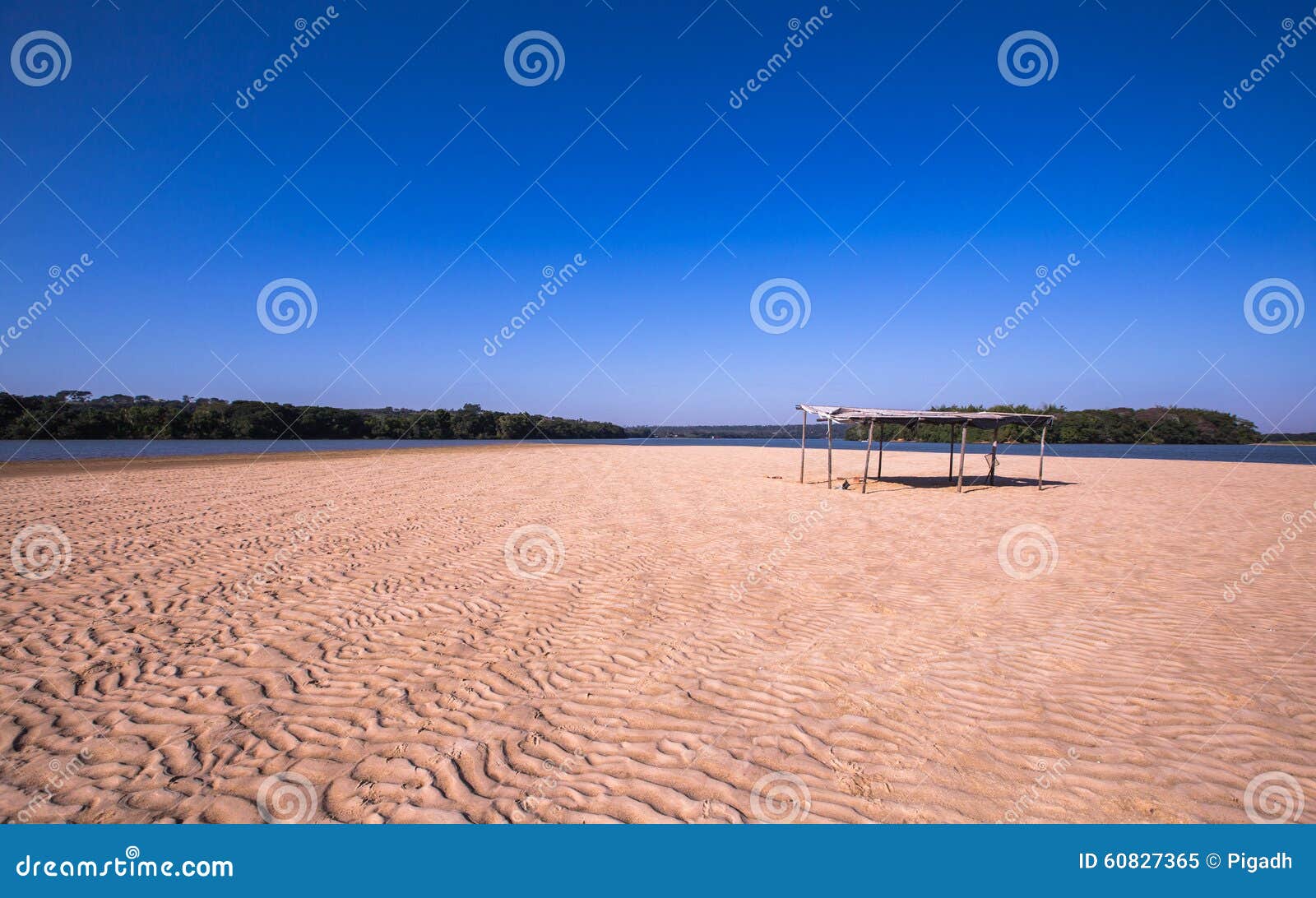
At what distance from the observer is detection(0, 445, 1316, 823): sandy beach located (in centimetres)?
313

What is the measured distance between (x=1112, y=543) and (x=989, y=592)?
519cm

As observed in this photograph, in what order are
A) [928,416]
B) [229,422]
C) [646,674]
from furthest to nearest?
[229,422] < [928,416] < [646,674]

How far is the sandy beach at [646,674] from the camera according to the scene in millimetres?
3133

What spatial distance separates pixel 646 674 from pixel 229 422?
262 ft

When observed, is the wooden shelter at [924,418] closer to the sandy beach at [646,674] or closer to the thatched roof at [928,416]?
the thatched roof at [928,416]

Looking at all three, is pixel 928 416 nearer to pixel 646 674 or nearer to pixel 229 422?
pixel 646 674

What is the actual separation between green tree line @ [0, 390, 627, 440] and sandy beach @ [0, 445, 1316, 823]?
66632mm

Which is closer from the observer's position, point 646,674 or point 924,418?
point 646,674

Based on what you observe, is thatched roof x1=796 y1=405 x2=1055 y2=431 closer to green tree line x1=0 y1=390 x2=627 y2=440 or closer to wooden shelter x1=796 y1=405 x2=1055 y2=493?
wooden shelter x1=796 y1=405 x2=1055 y2=493

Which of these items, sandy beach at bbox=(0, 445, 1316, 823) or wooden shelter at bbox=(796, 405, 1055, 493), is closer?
sandy beach at bbox=(0, 445, 1316, 823)

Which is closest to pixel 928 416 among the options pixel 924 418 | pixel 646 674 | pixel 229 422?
pixel 924 418

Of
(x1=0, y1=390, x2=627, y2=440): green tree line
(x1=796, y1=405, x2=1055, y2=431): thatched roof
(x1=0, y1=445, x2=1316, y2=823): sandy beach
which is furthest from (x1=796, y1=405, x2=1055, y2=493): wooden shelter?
(x1=0, y1=390, x2=627, y2=440): green tree line

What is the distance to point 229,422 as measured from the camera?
212 ft

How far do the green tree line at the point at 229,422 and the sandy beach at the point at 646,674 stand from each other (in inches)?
2623
